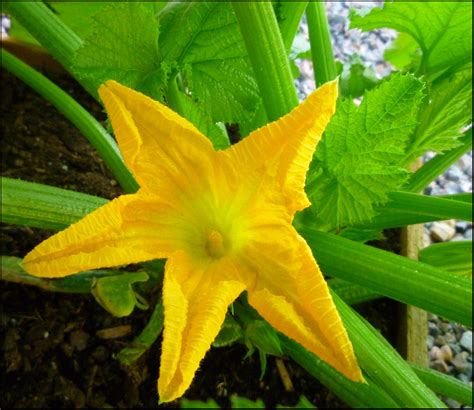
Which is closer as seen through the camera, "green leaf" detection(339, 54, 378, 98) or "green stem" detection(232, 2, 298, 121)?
"green stem" detection(232, 2, 298, 121)

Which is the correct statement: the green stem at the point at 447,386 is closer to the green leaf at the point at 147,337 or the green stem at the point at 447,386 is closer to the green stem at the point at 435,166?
the green stem at the point at 435,166

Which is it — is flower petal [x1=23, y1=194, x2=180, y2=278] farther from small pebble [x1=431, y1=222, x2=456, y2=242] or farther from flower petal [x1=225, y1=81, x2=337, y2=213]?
small pebble [x1=431, y1=222, x2=456, y2=242]

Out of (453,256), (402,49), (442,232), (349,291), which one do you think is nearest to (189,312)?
(349,291)

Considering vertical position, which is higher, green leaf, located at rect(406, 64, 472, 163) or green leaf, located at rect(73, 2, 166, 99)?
green leaf, located at rect(406, 64, 472, 163)

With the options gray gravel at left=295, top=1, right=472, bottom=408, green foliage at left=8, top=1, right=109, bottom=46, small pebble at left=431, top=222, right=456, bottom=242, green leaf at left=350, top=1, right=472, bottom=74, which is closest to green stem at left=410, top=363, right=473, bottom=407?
gray gravel at left=295, top=1, right=472, bottom=408

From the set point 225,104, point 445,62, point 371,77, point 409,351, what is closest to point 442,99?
point 445,62

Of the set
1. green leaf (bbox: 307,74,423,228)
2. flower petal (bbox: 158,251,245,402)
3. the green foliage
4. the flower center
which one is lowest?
flower petal (bbox: 158,251,245,402)

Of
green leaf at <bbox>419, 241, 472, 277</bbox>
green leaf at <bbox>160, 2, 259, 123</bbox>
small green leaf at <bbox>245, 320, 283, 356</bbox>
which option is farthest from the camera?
green leaf at <bbox>419, 241, 472, 277</bbox>
